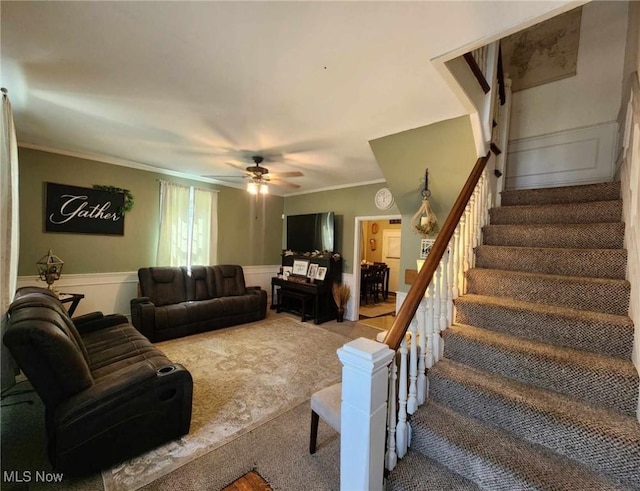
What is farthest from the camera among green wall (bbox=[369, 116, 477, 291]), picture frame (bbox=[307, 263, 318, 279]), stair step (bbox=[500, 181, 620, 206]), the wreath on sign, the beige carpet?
the beige carpet

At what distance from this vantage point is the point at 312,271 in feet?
16.9

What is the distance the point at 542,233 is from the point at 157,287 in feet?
15.9

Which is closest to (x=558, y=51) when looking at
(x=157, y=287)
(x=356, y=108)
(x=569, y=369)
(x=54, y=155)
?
(x=356, y=108)

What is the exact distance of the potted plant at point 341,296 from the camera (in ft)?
16.2

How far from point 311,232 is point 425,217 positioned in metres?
2.95

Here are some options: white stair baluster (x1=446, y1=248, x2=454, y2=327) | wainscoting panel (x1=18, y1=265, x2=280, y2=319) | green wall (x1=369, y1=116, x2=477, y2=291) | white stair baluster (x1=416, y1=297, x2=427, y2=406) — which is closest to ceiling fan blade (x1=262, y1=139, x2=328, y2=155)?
green wall (x1=369, y1=116, x2=477, y2=291)

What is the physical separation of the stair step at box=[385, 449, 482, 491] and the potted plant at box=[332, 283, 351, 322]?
3.61m

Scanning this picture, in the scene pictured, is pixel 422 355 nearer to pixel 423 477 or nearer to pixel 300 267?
pixel 423 477

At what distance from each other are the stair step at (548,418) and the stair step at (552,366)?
0.16 feet

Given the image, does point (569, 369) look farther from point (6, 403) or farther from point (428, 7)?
point (6, 403)

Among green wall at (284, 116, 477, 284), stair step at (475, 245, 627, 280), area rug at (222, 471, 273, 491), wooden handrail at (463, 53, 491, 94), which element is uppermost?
wooden handrail at (463, 53, 491, 94)

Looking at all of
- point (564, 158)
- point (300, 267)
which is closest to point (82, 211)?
point (300, 267)

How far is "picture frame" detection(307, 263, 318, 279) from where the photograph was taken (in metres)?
5.08

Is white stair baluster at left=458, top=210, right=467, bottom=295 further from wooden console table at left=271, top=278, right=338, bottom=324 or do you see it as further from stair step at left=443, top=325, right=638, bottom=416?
wooden console table at left=271, top=278, right=338, bottom=324
